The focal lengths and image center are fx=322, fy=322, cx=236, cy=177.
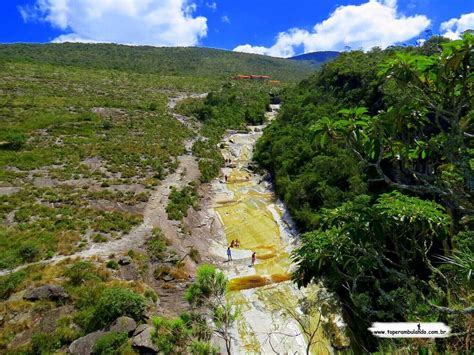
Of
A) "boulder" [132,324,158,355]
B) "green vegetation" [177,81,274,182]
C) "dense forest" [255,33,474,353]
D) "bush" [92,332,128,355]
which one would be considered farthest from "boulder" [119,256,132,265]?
→ "green vegetation" [177,81,274,182]

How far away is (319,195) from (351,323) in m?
12.8

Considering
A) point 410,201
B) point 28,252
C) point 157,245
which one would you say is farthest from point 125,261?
point 410,201

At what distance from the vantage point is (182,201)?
103 feet

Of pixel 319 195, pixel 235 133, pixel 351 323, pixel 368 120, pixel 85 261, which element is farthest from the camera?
pixel 235 133

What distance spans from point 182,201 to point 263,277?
12.6 meters

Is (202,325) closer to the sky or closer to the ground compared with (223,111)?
closer to the ground

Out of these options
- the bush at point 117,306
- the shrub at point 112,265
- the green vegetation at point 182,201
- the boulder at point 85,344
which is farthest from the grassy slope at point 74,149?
the boulder at point 85,344

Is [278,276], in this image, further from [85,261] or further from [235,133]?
[235,133]

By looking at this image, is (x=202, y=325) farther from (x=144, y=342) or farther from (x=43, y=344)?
(x=43, y=344)

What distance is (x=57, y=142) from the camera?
44.4 meters

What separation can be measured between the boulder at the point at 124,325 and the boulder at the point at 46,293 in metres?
3.70

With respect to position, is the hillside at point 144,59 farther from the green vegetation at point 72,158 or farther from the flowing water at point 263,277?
the flowing water at point 263,277

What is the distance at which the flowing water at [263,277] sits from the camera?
1608 cm

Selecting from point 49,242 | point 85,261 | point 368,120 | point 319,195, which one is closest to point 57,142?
point 49,242
